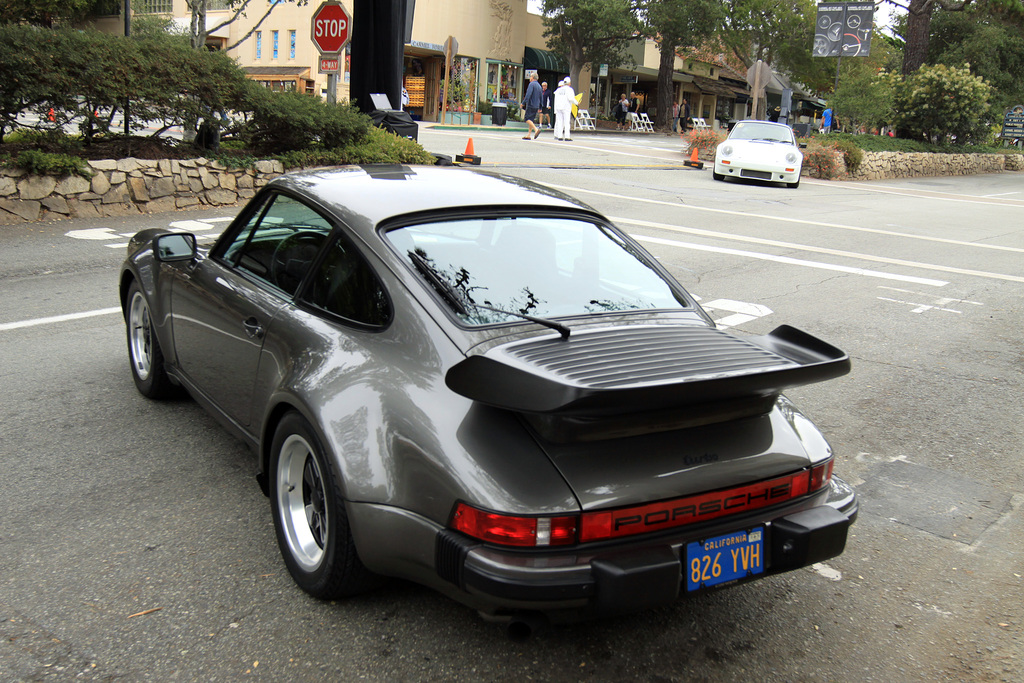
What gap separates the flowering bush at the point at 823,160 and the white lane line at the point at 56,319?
21.7 m

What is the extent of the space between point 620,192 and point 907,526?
1304cm

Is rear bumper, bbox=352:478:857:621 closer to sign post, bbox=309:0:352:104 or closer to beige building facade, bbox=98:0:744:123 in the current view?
sign post, bbox=309:0:352:104

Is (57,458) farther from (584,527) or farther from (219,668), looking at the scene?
(584,527)

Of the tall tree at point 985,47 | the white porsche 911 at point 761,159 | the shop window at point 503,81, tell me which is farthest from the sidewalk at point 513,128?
the white porsche 911 at point 761,159

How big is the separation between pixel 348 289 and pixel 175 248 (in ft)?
4.53

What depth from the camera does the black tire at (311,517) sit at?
9.06 ft

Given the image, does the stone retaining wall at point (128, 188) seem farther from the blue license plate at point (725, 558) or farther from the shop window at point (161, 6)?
the shop window at point (161, 6)

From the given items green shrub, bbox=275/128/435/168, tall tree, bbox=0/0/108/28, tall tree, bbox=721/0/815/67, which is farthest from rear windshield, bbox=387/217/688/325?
tall tree, bbox=721/0/815/67

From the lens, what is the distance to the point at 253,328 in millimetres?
3439

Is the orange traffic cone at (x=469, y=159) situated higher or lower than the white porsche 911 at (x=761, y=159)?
lower

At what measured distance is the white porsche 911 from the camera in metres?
19.9

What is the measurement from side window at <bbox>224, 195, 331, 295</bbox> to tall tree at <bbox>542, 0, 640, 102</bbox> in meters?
40.3

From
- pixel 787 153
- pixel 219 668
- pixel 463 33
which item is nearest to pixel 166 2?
pixel 463 33

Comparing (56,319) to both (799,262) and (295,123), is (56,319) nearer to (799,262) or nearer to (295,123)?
(295,123)
